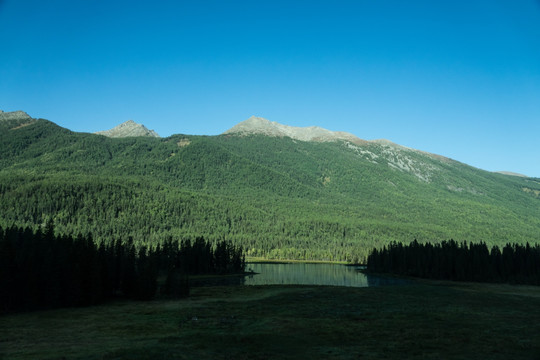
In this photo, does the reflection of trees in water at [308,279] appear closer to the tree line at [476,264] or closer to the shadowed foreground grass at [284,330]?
the tree line at [476,264]

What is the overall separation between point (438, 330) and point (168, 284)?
60.1m

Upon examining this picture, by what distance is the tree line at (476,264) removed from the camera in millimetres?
134000

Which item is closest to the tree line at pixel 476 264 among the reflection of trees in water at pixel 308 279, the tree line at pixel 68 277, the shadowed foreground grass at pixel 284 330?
the reflection of trees in water at pixel 308 279

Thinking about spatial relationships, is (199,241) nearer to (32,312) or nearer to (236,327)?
(32,312)

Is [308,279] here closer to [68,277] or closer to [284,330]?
[68,277]

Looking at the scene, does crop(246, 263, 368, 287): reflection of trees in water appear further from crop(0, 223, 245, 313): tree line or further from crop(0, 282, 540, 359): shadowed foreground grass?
crop(0, 282, 540, 359): shadowed foreground grass

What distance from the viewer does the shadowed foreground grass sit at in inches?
1302

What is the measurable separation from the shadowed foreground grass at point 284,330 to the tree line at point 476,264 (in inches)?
2773

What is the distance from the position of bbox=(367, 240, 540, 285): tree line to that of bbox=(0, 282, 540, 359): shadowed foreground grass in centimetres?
7043

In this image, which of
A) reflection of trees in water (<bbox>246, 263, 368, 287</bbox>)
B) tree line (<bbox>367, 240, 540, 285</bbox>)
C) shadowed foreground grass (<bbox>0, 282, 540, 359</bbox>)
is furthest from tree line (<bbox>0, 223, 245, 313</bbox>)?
tree line (<bbox>367, 240, 540, 285</bbox>)

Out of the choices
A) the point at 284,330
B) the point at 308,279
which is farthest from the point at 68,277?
the point at 308,279

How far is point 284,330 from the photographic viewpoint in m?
44.0

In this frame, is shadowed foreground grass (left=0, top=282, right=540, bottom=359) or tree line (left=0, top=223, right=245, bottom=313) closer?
shadowed foreground grass (left=0, top=282, right=540, bottom=359)

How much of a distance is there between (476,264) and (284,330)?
395 feet
